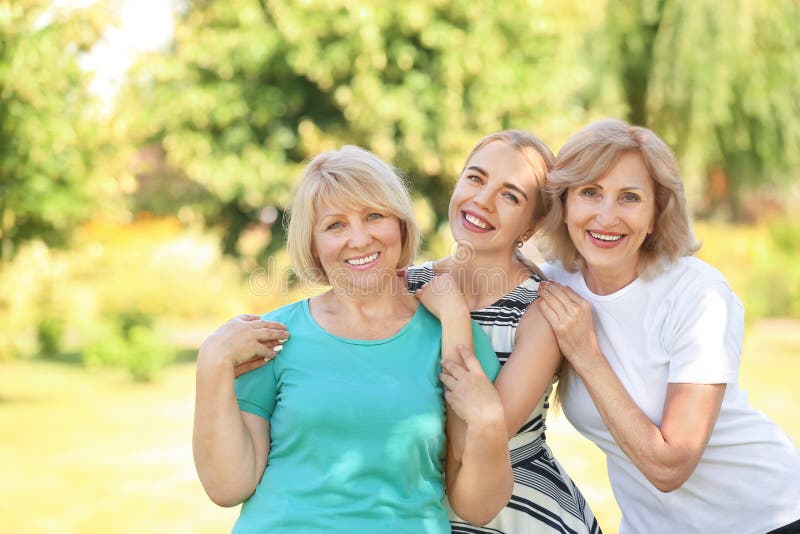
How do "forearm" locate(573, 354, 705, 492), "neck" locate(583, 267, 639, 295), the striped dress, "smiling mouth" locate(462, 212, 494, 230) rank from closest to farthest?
"forearm" locate(573, 354, 705, 492) < the striped dress < "neck" locate(583, 267, 639, 295) < "smiling mouth" locate(462, 212, 494, 230)

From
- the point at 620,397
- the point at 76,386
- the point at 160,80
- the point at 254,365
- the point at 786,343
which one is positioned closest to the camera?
the point at 254,365

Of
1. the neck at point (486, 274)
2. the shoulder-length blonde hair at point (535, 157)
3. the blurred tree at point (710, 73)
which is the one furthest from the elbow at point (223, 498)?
the blurred tree at point (710, 73)

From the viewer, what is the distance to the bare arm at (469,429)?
223cm

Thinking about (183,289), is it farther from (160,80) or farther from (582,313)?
(582,313)

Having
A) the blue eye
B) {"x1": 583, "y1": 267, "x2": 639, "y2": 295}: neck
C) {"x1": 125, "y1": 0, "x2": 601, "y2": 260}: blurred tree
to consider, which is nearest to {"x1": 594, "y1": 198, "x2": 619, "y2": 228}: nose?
{"x1": 583, "y1": 267, "x2": 639, "y2": 295}: neck

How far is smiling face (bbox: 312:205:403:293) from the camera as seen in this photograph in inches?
92.3

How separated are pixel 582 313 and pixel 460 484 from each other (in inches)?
24.7

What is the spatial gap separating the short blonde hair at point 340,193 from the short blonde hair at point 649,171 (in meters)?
0.53

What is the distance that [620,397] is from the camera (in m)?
2.46

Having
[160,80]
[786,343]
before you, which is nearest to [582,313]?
[160,80]

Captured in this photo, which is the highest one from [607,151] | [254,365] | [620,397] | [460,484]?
[607,151]

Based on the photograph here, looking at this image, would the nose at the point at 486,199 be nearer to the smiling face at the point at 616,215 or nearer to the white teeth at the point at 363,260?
the smiling face at the point at 616,215

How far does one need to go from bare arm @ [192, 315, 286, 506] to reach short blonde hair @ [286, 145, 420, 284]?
29 cm

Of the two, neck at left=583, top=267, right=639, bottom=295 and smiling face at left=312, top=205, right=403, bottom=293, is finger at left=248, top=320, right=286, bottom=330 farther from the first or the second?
neck at left=583, top=267, right=639, bottom=295
